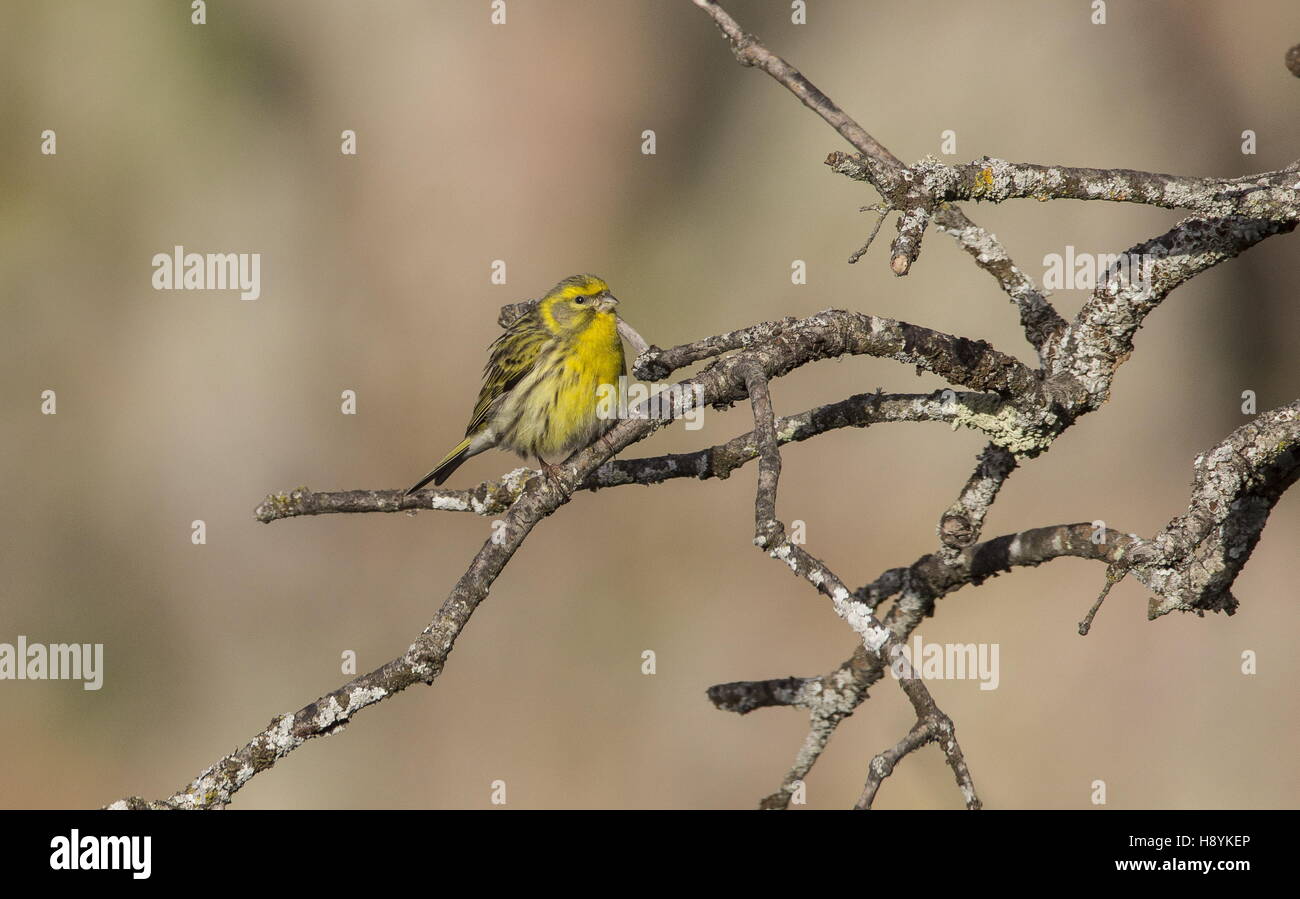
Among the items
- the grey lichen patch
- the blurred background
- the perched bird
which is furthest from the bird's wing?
the blurred background

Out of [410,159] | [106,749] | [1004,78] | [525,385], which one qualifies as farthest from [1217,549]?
[106,749]

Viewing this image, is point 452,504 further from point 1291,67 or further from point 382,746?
point 382,746

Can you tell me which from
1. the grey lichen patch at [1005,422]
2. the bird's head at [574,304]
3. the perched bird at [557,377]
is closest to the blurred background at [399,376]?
the perched bird at [557,377]

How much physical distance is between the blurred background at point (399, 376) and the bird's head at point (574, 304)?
518cm

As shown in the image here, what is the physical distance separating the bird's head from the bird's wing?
114mm

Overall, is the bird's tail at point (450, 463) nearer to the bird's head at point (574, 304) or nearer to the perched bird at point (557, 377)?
the perched bird at point (557, 377)

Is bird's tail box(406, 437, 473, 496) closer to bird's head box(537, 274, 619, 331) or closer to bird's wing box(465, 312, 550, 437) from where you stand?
bird's wing box(465, 312, 550, 437)

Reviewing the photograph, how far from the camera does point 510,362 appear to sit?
26.3 ft

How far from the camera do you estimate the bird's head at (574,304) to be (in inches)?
307

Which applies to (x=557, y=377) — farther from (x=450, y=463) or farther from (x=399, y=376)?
(x=399, y=376)

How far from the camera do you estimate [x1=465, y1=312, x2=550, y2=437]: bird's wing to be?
7914mm

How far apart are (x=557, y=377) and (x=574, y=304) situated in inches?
19.5

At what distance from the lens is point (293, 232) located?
14617 millimetres
